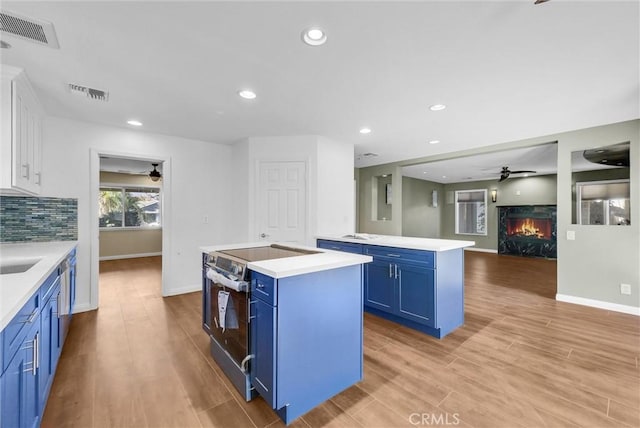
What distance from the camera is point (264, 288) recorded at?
1698 millimetres

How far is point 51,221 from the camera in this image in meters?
3.37

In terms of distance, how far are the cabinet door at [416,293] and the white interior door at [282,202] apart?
1731 mm

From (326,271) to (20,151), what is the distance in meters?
2.88

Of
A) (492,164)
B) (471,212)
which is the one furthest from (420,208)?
(492,164)

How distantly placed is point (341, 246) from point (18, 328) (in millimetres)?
2950

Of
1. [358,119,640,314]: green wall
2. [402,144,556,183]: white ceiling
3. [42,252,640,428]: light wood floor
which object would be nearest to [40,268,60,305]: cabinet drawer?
[42,252,640,428]: light wood floor

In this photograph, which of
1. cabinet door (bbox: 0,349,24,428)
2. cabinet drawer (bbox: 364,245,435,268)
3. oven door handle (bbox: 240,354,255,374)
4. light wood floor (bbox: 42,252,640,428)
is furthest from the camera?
cabinet drawer (bbox: 364,245,435,268)

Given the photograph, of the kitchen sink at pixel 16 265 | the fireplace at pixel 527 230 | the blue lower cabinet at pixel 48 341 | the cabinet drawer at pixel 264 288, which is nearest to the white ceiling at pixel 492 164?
the fireplace at pixel 527 230

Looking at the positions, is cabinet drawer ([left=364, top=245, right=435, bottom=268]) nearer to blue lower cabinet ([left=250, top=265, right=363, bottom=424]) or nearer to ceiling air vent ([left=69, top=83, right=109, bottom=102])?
blue lower cabinet ([left=250, top=265, right=363, bottom=424])

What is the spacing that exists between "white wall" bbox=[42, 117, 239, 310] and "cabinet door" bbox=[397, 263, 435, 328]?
2.83m

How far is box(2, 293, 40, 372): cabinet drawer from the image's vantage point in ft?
3.50

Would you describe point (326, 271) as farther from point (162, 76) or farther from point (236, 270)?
point (162, 76)

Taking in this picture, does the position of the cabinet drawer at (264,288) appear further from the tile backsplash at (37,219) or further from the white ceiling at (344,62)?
the tile backsplash at (37,219)

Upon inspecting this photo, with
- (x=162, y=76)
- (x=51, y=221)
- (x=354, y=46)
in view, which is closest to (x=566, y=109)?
(x=354, y=46)
